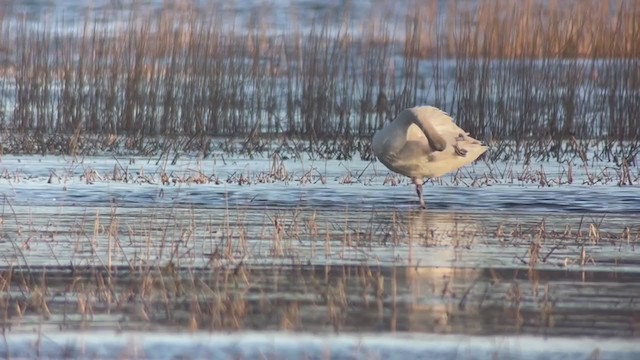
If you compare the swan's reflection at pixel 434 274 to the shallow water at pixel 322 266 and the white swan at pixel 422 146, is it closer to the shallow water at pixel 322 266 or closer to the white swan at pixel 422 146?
the shallow water at pixel 322 266

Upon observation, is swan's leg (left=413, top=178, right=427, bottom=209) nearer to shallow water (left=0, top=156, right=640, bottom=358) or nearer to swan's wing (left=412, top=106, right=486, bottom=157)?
shallow water (left=0, top=156, right=640, bottom=358)

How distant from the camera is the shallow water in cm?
533

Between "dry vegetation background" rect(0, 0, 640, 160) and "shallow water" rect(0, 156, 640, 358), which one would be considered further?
"dry vegetation background" rect(0, 0, 640, 160)

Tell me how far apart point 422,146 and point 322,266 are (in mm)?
4405

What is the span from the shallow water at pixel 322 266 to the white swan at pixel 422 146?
0.23 m

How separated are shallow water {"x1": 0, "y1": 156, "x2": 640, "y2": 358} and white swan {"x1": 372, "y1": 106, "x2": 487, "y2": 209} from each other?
0.23 metres

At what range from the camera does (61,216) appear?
9.43 metres

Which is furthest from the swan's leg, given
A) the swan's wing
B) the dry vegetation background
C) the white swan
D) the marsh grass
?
the dry vegetation background

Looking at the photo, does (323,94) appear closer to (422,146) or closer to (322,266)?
(422,146)

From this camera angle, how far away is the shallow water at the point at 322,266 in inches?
210

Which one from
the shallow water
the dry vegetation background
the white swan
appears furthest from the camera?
the dry vegetation background

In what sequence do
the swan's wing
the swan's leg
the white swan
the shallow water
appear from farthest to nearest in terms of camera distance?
the swan's wing < the white swan < the swan's leg < the shallow water

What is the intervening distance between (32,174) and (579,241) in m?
5.84

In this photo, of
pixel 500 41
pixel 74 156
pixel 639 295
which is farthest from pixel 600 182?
pixel 639 295
